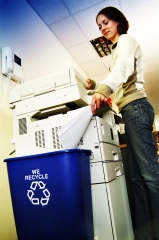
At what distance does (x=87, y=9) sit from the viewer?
7.01 feet

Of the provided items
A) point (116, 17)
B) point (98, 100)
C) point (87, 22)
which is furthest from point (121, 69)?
point (87, 22)

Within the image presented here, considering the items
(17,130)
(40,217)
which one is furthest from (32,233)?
(17,130)

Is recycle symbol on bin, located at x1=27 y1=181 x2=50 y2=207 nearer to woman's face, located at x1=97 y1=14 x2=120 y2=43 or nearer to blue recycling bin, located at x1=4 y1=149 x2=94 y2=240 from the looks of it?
blue recycling bin, located at x1=4 y1=149 x2=94 y2=240

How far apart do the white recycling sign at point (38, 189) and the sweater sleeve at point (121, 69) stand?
20.1 inches

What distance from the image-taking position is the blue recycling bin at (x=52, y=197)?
2.47 feet

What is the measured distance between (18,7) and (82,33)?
3.14 feet

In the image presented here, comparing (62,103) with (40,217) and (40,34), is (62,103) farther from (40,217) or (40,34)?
(40,34)

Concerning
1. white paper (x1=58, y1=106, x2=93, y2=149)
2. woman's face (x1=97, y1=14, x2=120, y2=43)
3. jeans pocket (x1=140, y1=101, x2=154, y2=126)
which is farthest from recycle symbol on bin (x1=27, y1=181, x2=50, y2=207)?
woman's face (x1=97, y1=14, x2=120, y2=43)

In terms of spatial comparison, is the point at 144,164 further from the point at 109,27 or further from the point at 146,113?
the point at 109,27

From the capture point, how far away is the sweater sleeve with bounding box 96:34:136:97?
946 millimetres

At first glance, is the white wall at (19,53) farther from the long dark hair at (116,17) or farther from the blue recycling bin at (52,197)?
the long dark hair at (116,17)

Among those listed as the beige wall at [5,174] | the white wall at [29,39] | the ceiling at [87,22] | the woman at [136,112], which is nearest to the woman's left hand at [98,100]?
the woman at [136,112]

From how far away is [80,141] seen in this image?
1.02m

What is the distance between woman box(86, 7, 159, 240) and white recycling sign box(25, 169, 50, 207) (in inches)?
16.2
